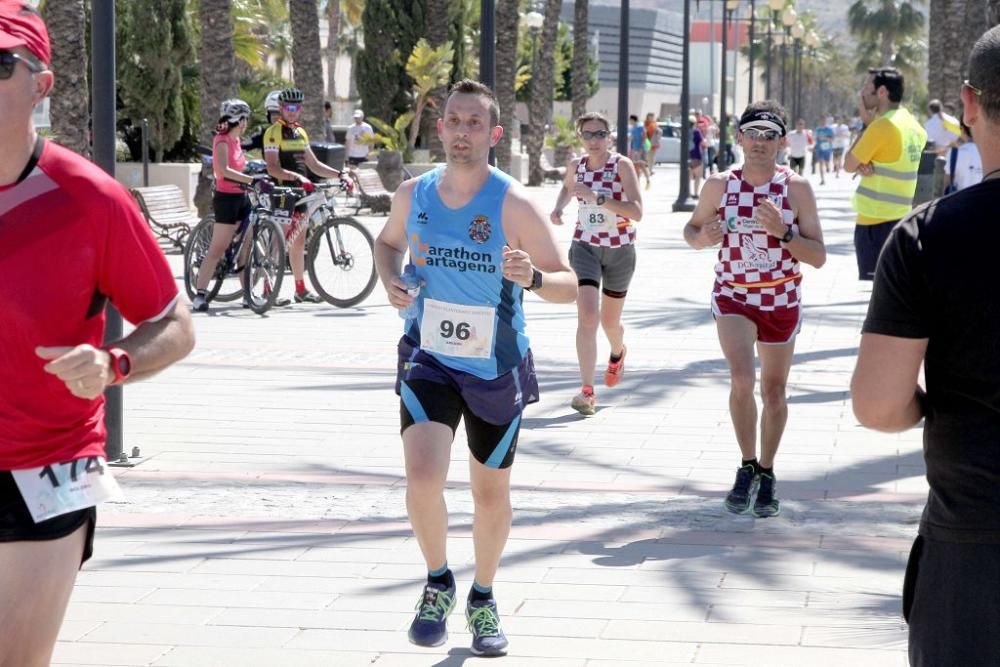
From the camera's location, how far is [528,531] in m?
6.82

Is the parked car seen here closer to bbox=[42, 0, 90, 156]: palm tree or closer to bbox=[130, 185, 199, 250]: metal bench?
bbox=[130, 185, 199, 250]: metal bench

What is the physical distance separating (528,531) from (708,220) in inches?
67.9

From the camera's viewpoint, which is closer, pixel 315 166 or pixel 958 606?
pixel 958 606

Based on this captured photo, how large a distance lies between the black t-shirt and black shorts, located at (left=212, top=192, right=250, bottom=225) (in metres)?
11.7

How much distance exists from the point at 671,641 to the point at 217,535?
228cm

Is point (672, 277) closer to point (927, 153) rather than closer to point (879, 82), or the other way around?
point (927, 153)

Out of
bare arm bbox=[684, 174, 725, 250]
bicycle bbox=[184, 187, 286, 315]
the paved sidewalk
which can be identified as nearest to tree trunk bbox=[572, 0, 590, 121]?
bicycle bbox=[184, 187, 286, 315]

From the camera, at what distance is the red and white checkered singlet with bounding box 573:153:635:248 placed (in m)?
10.2

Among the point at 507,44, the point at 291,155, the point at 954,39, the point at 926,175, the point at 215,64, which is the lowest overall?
the point at 926,175

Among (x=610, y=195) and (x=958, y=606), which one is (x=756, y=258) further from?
(x=958, y=606)

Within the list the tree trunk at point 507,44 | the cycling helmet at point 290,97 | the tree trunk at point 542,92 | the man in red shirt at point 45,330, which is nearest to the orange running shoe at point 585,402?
the cycling helmet at point 290,97

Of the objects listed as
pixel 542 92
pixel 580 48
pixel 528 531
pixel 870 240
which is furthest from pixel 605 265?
pixel 580 48

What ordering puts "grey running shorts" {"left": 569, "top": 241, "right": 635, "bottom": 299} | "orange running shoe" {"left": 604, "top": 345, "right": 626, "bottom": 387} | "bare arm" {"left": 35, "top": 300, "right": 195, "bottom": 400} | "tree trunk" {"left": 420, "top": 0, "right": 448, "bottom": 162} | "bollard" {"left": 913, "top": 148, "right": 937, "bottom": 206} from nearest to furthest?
"bare arm" {"left": 35, "top": 300, "right": 195, "bottom": 400}, "grey running shorts" {"left": 569, "top": 241, "right": 635, "bottom": 299}, "orange running shoe" {"left": 604, "top": 345, "right": 626, "bottom": 387}, "bollard" {"left": 913, "top": 148, "right": 937, "bottom": 206}, "tree trunk" {"left": 420, "top": 0, "right": 448, "bottom": 162}

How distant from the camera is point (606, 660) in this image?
5074 mm
